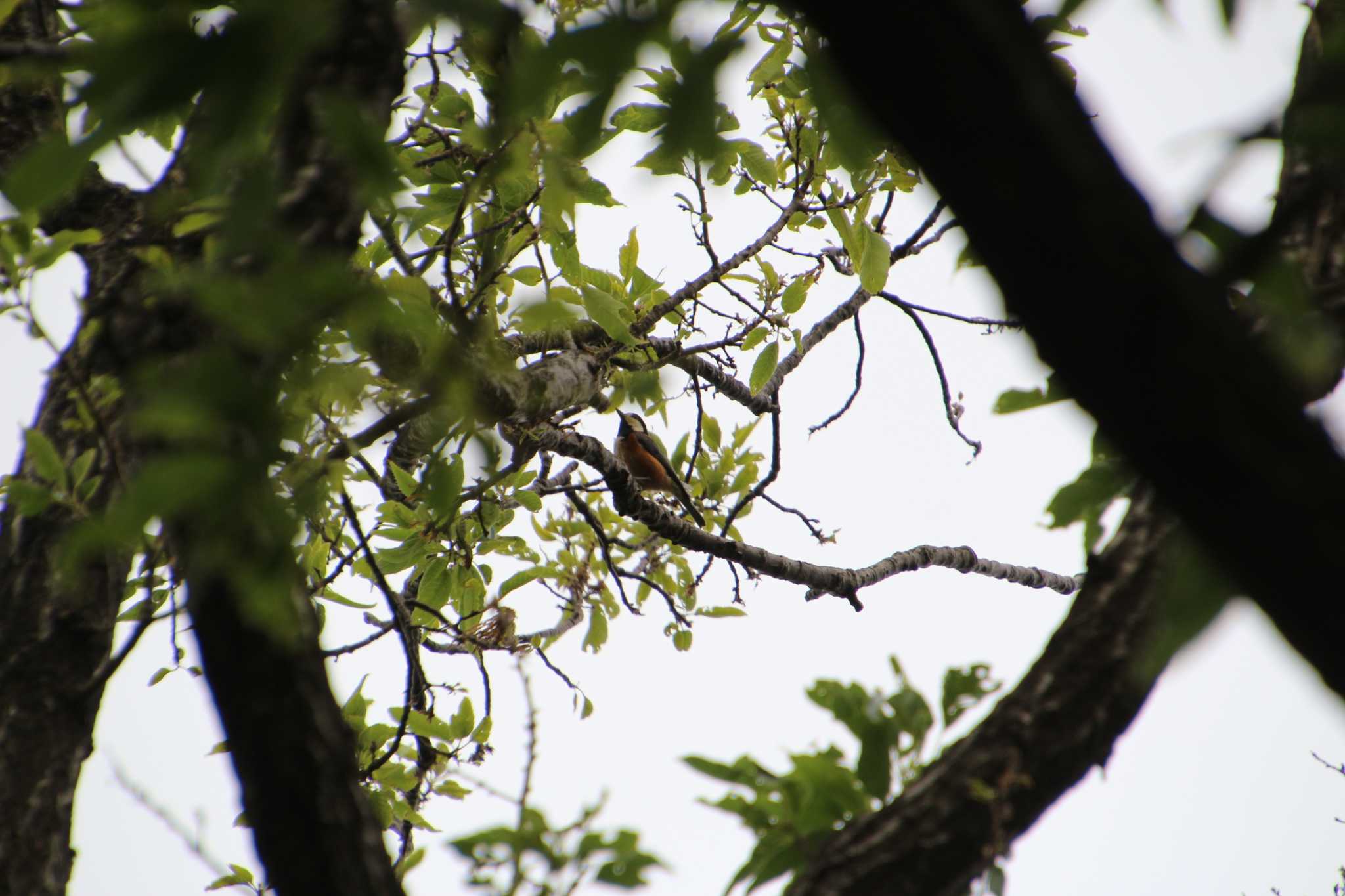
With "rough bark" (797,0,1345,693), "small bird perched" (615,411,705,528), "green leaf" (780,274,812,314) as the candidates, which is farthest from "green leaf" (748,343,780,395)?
"small bird perched" (615,411,705,528)

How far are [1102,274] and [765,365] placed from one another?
308 centimetres

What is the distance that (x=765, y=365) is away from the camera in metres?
4.00

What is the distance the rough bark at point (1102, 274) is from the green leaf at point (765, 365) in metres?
3.00

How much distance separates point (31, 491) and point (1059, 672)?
1.78 metres

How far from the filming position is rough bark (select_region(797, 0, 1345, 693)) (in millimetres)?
911

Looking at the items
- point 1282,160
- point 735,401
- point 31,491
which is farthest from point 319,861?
point 735,401

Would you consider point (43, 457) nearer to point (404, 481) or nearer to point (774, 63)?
point (404, 481)

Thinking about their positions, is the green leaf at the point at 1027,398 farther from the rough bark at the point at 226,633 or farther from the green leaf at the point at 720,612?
the green leaf at the point at 720,612

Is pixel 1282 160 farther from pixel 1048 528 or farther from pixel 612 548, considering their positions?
pixel 612 548

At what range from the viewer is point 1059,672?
4.73 feet

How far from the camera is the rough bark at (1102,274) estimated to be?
0.91 meters

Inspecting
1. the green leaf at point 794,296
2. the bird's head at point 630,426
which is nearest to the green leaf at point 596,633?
the green leaf at point 794,296

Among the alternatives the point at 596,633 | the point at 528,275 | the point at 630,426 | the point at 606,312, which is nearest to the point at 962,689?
the point at 606,312

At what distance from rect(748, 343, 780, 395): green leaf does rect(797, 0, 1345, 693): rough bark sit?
3.00m
